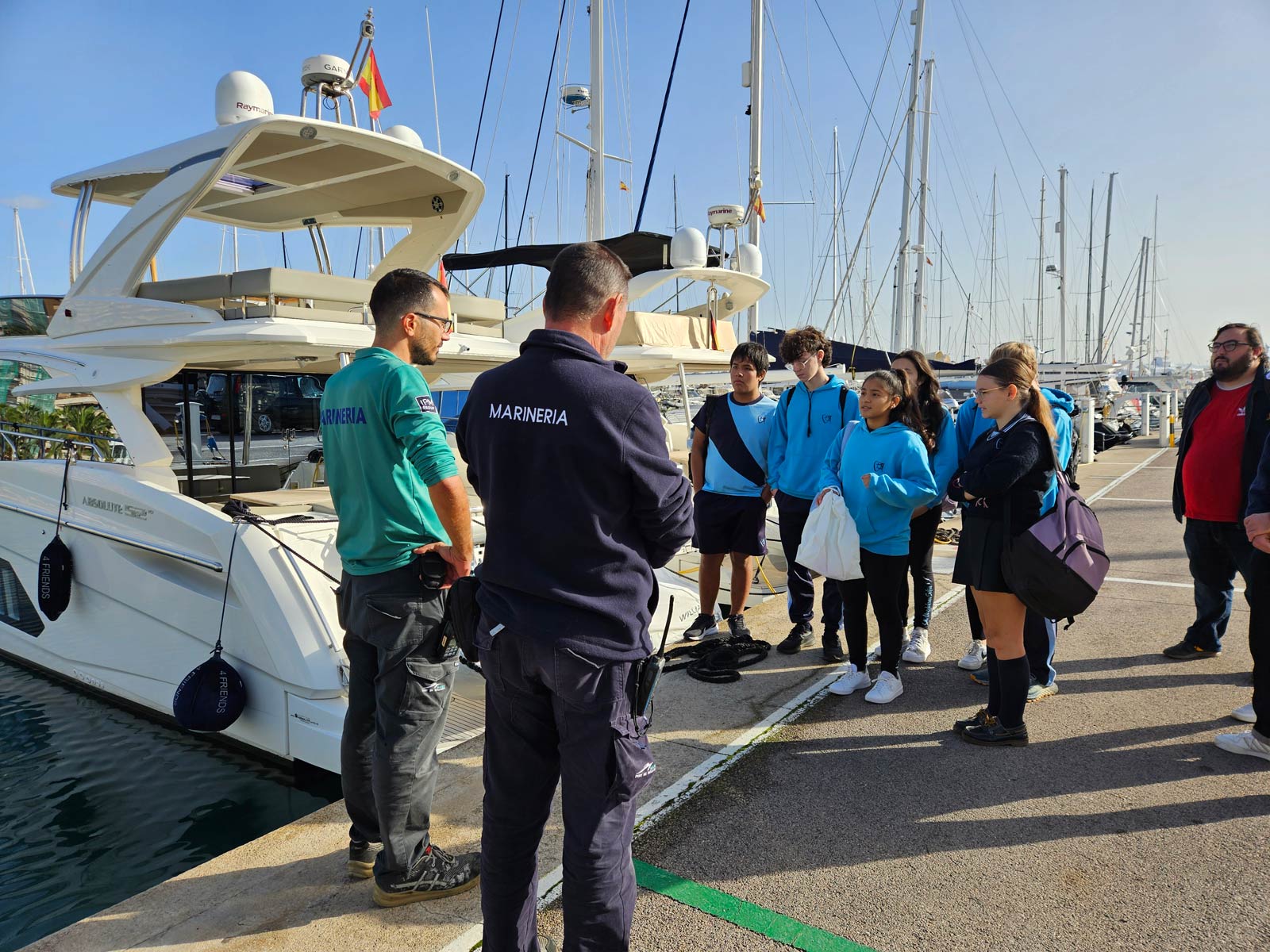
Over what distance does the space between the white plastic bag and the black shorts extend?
75 cm

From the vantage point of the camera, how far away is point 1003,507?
348cm

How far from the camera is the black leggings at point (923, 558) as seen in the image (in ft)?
15.6

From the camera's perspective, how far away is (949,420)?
15.3 ft

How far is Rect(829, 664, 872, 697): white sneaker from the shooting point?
4141mm

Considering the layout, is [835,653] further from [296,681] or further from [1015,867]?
[296,681]

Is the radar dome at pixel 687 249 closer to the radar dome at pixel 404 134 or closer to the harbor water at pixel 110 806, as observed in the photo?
the radar dome at pixel 404 134

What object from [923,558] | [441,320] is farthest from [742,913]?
[923,558]

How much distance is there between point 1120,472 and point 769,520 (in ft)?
29.8

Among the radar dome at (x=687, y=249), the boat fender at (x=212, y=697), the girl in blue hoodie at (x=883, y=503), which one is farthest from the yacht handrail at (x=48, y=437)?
the radar dome at (x=687, y=249)

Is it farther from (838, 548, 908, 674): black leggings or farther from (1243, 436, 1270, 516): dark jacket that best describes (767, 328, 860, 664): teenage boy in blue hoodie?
(1243, 436, 1270, 516): dark jacket

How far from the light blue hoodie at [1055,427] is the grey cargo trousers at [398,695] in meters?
2.59

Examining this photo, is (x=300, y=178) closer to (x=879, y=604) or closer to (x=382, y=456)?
(x=382, y=456)

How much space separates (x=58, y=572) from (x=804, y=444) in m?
4.79

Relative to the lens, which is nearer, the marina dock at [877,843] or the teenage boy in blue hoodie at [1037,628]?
the marina dock at [877,843]
